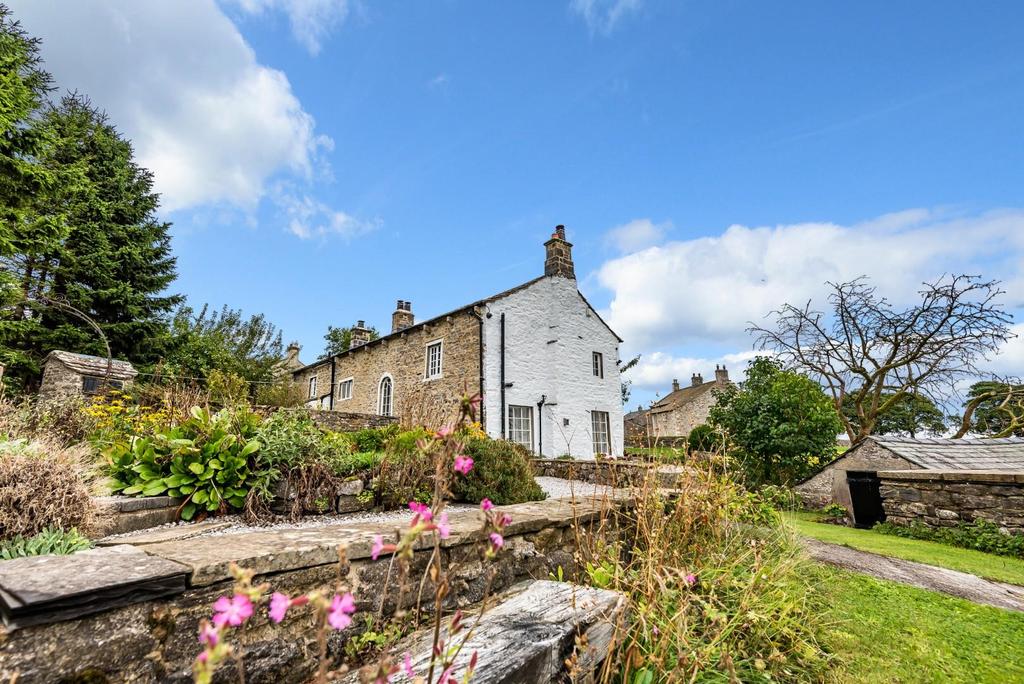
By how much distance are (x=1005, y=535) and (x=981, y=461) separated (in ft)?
9.99

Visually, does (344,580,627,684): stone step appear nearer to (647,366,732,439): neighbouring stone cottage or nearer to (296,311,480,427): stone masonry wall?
(296,311,480,427): stone masonry wall

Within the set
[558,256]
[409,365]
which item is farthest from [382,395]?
[558,256]

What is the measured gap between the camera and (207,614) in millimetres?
1717

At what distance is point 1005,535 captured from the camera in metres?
5.96

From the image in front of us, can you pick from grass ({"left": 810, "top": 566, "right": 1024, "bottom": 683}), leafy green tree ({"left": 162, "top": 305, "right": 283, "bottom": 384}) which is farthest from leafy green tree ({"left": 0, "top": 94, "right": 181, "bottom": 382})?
grass ({"left": 810, "top": 566, "right": 1024, "bottom": 683})

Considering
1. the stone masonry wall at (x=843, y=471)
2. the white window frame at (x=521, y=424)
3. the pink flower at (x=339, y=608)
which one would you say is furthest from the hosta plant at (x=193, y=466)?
the white window frame at (x=521, y=424)

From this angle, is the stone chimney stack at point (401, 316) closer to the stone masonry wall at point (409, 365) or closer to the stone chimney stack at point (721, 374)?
the stone masonry wall at point (409, 365)

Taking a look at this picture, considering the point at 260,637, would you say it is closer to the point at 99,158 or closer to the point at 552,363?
the point at 552,363

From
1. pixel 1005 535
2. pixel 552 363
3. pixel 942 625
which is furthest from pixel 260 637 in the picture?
pixel 552 363

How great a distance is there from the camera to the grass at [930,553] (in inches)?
187

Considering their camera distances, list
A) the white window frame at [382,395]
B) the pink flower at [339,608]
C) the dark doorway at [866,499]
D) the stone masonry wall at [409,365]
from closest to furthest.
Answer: the pink flower at [339,608], the dark doorway at [866,499], the stone masonry wall at [409,365], the white window frame at [382,395]

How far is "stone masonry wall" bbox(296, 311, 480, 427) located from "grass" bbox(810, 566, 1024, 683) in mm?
9345

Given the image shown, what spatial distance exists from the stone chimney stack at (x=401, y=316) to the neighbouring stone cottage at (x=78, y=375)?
9.84 m

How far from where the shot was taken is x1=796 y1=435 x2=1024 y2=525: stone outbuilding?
7.99 m
